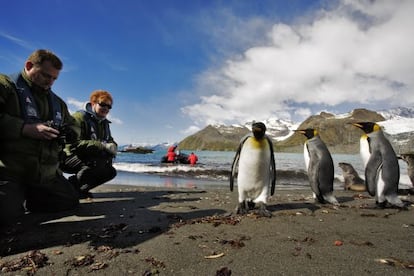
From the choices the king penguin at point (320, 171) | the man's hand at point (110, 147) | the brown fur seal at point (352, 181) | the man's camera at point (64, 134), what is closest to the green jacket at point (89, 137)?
the man's hand at point (110, 147)

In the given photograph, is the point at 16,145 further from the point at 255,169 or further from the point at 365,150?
the point at 365,150

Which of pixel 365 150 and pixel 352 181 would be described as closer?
pixel 365 150

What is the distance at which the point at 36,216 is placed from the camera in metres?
4.12

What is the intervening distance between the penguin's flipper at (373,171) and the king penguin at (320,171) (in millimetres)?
653

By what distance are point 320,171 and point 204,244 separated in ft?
13.1

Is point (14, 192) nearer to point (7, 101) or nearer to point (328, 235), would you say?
point (7, 101)

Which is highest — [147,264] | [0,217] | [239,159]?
[239,159]

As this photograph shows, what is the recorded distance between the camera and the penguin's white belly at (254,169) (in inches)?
200

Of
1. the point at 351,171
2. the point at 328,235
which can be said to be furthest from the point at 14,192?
the point at 351,171

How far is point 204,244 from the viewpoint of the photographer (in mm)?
2963

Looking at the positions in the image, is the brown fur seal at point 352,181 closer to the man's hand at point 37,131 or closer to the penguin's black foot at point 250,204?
the penguin's black foot at point 250,204

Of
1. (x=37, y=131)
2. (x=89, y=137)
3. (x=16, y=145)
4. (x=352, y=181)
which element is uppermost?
(x=89, y=137)

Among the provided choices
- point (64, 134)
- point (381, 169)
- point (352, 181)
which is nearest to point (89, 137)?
point (64, 134)

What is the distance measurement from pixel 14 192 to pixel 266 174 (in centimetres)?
352
